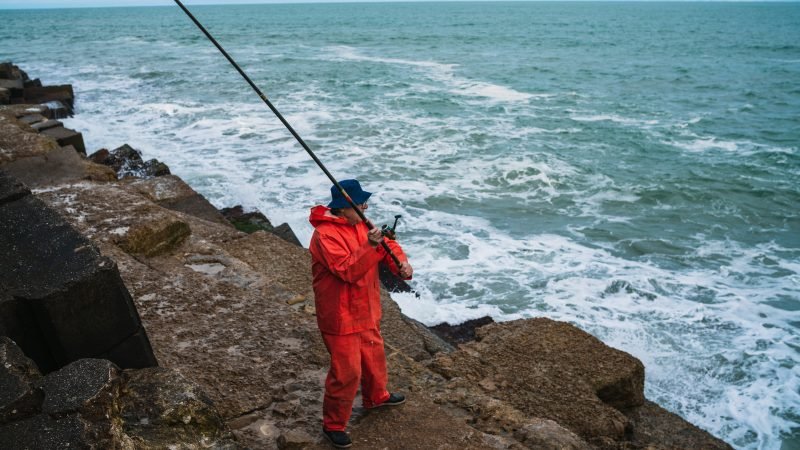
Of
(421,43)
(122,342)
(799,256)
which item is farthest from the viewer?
(421,43)

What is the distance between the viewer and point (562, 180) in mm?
13227

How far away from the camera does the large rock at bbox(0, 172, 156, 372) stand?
278cm

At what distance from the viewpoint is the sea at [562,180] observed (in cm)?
748

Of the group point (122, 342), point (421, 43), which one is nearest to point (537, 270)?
point (122, 342)

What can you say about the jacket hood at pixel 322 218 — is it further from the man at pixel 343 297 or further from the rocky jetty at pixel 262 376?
the rocky jetty at pixel 262 376

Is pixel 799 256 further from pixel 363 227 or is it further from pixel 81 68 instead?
pixel 81 68

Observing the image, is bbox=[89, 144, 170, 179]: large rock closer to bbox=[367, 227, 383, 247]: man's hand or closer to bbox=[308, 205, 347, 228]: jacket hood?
bbox=[308, 205, 347, 228]: jacket hood

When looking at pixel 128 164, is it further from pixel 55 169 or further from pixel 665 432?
pixel 665 432

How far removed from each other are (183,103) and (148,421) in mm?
19383

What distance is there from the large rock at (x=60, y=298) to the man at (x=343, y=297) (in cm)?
91

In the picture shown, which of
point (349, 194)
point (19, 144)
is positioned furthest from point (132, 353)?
point (19, 144)

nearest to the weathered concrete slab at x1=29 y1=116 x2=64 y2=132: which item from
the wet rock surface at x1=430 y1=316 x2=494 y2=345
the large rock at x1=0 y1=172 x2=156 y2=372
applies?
the wet rock surface at x1=430 y1=316 x2=494 y2=345

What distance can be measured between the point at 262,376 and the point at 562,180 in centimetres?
1049

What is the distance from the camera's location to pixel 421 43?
154 feet
